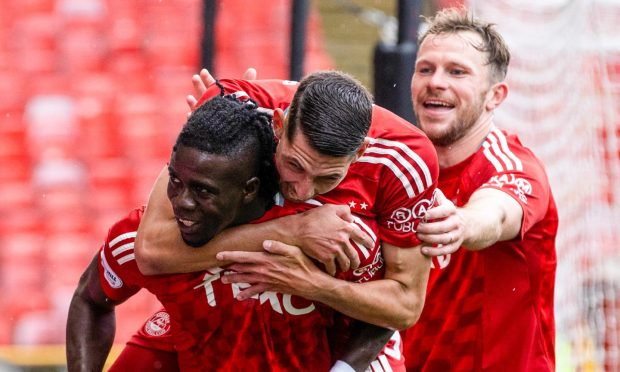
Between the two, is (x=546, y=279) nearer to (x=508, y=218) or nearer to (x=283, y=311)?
(x=508, y=218)

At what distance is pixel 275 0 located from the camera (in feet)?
28.1

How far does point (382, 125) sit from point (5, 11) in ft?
16.5

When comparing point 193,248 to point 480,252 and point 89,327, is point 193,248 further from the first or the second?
point 480,252

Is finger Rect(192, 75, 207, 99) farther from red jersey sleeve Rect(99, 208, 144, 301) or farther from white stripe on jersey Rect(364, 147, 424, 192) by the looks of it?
white stripe on jersey Rect(364, 147, 424, 192)

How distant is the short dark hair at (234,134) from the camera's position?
9.97ft

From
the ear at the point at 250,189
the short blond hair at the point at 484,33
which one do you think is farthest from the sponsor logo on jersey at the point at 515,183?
the ear at the point at 250,189

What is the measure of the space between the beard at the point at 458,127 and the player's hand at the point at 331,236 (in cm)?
97

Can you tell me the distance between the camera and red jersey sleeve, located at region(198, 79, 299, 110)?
131 inches

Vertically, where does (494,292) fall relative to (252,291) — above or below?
below

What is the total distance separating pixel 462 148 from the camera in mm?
4176

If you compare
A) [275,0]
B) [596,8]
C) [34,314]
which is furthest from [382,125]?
[275,0]

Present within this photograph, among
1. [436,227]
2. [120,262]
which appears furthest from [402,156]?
[120,262]

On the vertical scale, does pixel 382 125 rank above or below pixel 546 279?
above

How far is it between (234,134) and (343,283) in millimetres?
→ 567
